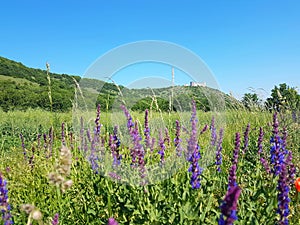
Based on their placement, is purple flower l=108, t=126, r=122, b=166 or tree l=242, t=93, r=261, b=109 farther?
tree l=242, t=93, r=261, b=109

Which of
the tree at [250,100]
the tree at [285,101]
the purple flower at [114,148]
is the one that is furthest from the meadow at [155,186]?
the tree at [250,100]

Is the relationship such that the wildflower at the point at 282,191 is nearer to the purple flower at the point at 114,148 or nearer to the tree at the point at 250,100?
the purple flower at the point at 114,148

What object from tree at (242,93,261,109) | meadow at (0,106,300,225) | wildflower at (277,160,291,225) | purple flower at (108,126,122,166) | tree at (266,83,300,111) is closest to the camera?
wildflower at (277,160,291,225)

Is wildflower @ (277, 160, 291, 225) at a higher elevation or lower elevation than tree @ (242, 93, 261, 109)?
lower

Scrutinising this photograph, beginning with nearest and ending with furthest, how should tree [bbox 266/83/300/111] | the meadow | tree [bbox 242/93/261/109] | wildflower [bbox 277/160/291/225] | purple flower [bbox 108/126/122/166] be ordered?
wildflower [bbox 277/160/291/225] → the meadow → purple flower [bbox 108/126/122/166] → tree [bbox 266/83/300/111] → tree [bbox 242/93/261/109]

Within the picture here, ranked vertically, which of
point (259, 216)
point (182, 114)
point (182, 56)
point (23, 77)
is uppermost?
point (23, 77)

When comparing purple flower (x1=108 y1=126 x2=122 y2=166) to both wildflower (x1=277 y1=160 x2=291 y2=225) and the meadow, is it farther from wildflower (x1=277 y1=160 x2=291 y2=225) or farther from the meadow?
wildflower (x1=277 y1=160 x2=291 y2=225)

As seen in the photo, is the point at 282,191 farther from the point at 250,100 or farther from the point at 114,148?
the point at 250,100

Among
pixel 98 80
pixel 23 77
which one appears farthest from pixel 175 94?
pixel 23 77

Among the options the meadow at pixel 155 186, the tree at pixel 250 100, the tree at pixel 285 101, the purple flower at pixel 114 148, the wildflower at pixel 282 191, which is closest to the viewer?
the wildflower at pixel 282 191

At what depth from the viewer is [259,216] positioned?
2.34 meters

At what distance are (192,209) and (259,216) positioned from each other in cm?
52

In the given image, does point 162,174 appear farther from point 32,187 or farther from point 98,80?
point 32,187

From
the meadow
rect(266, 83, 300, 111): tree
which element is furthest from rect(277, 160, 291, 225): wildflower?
rect(266, 83, 300, 111): tree
